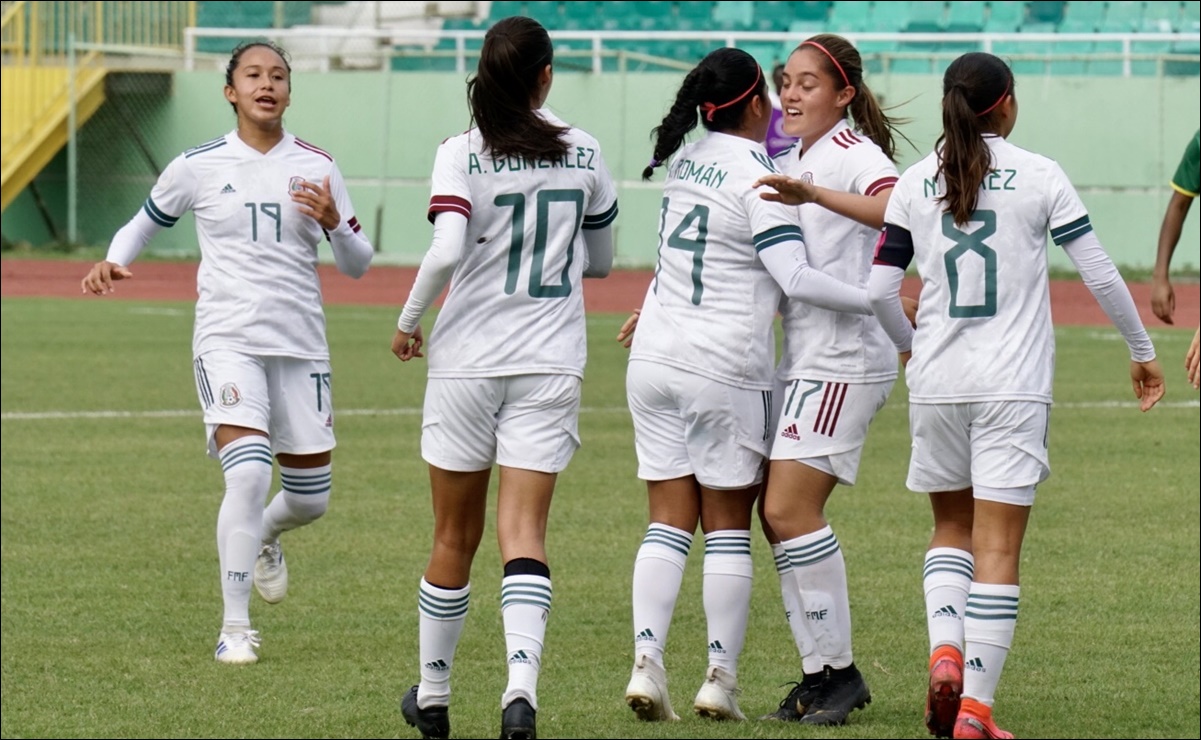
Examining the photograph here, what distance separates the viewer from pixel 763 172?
513 centimetres

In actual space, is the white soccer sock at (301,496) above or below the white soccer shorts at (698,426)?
below

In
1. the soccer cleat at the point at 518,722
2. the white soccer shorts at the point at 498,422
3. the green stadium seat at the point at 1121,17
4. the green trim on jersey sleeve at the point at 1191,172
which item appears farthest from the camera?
the green stadium seat at the point at 1121,17

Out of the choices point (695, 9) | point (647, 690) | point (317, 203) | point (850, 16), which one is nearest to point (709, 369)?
point (647, 690)

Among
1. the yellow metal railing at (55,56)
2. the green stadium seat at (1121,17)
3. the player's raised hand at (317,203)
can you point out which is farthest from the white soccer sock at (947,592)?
the green stadium seat at (1121,17)

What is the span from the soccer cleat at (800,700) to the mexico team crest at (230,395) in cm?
226

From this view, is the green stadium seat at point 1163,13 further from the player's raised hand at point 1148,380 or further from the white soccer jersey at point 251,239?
the player's raised hand at point 1148,380

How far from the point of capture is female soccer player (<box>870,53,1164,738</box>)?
485 cm

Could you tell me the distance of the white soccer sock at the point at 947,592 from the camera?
508cm

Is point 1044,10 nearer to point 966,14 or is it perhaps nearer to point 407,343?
point 966,14

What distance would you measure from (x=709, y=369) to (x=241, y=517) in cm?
210

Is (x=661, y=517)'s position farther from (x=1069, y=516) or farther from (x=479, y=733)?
(x=1069, y=516)

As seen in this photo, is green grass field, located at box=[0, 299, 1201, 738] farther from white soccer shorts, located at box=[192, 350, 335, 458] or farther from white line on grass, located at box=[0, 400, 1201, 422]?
white soccer shorts, located at box=[192, 350, 335, 458]

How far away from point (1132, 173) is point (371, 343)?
40.8 feet

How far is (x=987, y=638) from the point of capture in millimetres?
4883
